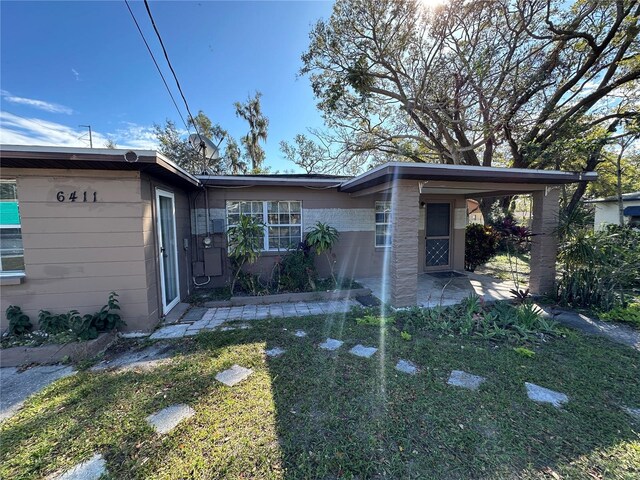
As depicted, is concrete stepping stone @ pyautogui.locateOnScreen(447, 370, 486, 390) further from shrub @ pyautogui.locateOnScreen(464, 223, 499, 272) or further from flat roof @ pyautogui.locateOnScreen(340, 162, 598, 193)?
shrub @ pyautogui.locateOnScreen(464, 223, 499, 272)

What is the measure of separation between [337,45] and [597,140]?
8.26 m

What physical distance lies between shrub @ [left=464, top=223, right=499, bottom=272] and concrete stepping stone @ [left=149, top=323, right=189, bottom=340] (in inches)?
306

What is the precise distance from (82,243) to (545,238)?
777 cm

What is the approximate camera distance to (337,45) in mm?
9289

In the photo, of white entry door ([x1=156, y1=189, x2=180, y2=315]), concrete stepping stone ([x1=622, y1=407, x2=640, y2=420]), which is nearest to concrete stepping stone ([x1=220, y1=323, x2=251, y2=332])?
white entry door ([x1=156, y1=189, x2=180, y2=315])

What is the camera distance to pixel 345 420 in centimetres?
204

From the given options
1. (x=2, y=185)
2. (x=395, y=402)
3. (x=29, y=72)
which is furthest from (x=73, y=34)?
(x=395, y=402)

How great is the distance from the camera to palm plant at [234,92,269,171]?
1817 centimetres

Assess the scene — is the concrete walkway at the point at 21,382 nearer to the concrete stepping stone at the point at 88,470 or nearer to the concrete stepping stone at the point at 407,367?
the concrete stepping stone at the point at 88,470

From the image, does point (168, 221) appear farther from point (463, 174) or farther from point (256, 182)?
point (463, 174)

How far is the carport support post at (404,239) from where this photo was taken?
4176 mm

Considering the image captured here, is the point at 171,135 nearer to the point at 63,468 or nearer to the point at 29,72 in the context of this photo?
the point at 29,72

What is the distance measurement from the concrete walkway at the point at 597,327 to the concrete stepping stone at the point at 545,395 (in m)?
1.95

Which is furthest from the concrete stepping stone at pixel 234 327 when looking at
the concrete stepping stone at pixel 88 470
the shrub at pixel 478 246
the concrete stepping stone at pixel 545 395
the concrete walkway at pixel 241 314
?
the shrub at pixel 478 246
